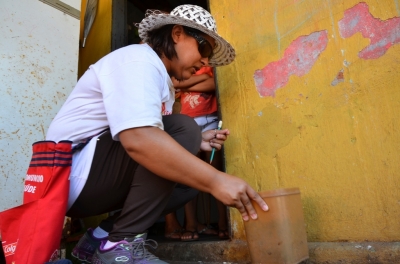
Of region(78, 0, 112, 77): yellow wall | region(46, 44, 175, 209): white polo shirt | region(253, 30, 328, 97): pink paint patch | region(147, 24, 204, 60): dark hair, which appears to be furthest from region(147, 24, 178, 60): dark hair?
region(78, 0, 112, 77): yellow wall

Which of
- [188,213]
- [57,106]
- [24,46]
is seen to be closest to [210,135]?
[188,213]

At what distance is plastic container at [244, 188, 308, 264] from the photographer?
1118 mm

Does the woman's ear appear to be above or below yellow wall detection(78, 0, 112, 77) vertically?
below

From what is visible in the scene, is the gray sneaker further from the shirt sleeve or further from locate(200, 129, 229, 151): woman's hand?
locate(200, 129, 229, 151): woman's hand

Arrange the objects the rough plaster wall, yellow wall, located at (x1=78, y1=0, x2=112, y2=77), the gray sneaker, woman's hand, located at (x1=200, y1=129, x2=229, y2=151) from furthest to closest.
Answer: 1. yellow wall, located at (x1=78, y1=0, x2=112, y2=77)
2. the rough plaster wall
3. woman's hand, located at (x1=200, y1=129, x2=229, y2=151)
4. the gray sneaker

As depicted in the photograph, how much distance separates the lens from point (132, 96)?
1.08m

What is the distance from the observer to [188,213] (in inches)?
90.8

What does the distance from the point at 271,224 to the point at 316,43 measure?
0.95m

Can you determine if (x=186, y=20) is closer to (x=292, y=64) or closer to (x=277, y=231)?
(x=292, y=64)

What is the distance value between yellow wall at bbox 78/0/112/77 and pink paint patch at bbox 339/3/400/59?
2.29m

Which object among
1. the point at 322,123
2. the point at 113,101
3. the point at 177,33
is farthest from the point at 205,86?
the point at 113,101

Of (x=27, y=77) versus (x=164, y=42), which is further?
(x=27, y=77)

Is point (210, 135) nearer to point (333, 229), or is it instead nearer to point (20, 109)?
point (333, 229)

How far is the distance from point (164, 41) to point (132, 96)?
49cm
